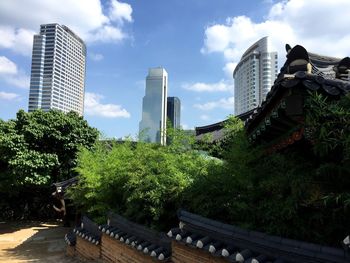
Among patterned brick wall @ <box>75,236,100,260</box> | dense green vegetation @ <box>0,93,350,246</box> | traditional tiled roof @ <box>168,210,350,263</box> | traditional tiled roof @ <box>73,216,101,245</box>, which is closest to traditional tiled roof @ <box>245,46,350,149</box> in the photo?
dense green vegetation @ <box>0,93,350,246</box>

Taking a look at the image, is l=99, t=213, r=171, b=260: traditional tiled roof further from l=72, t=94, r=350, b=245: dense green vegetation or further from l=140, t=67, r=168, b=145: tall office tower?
l=140, t=67, r=168, b=145: tall office tower

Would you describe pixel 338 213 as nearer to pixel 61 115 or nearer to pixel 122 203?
pixel 122 203

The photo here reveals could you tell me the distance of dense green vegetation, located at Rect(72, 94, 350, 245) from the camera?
3.49 m

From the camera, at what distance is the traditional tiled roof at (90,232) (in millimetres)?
9113

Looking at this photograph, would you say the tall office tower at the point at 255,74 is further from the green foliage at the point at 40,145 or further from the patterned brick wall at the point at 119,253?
the patterned brick wall at the point at 119,253

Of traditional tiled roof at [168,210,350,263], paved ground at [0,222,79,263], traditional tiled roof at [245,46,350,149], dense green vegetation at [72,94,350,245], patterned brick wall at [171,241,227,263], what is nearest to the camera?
traditional tiled roof at [168,210,350,263]

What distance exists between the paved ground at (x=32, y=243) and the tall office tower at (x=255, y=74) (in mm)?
18545

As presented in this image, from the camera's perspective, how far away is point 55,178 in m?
18.9

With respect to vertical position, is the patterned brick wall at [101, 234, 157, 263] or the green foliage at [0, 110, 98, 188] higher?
the green foliage at [0, 110, 98, 188]

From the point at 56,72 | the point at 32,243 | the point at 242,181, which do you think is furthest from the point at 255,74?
the point at 56,72

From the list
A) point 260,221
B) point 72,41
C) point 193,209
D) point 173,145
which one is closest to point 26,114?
point 173,145

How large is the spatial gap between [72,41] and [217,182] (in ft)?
193

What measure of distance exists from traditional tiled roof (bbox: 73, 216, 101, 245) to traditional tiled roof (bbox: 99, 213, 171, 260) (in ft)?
2.43

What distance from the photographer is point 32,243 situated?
556 inches
